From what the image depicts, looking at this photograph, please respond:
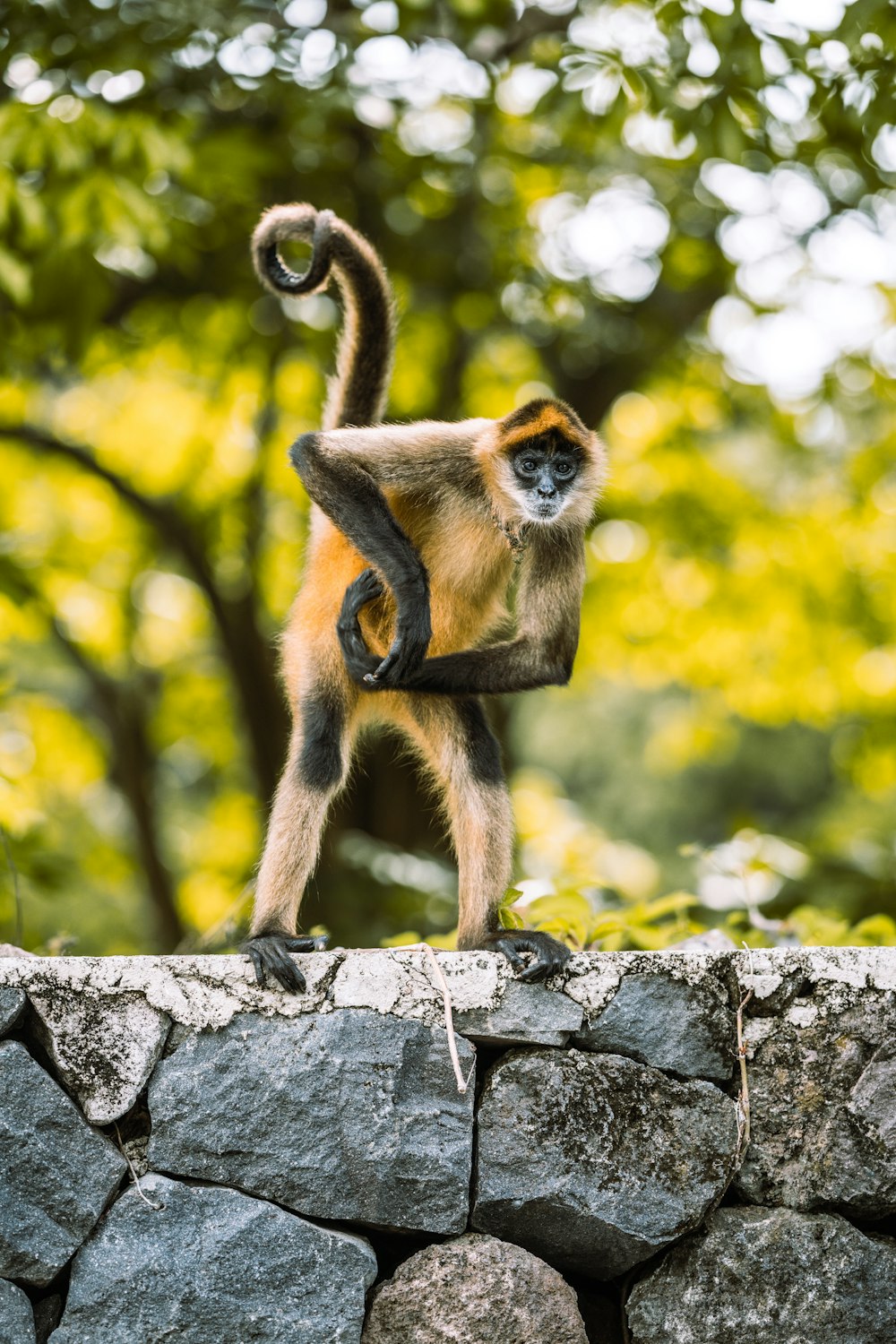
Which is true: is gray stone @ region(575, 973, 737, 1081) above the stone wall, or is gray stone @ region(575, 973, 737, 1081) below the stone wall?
above

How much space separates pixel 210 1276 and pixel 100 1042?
644mm

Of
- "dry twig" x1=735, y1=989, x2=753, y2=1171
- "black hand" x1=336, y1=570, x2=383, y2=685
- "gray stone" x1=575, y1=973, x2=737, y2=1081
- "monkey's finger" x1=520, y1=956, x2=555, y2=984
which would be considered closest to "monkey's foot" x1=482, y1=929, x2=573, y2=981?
"monkey's finger" x1=520, y1=956, x2=555, y2=984

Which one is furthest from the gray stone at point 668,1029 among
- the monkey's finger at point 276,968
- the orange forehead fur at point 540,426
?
the orange forehead fur at point 540,426

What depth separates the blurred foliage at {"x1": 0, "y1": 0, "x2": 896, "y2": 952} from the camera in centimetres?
563

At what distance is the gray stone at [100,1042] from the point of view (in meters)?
3.42

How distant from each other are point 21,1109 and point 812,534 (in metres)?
9.29

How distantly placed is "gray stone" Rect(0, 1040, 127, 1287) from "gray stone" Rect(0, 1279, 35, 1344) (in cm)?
3

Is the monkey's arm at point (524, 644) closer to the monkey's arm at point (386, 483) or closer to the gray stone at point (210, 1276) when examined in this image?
the monkey's arm at point (386, 483)

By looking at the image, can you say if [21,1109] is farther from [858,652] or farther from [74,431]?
[74,431]

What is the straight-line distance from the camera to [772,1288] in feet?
11.4

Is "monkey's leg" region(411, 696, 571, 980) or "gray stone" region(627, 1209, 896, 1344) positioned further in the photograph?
"monkey's leg" region(411, 696, 571, 980)

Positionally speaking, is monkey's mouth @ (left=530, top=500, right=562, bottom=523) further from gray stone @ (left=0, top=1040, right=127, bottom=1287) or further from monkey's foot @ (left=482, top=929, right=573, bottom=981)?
gray stone @ (left=0, top=1040, right=127, bottom=1287)

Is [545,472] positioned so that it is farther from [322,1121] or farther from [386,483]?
[322,1121]

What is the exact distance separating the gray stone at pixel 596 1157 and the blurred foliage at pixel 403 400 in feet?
3.88
